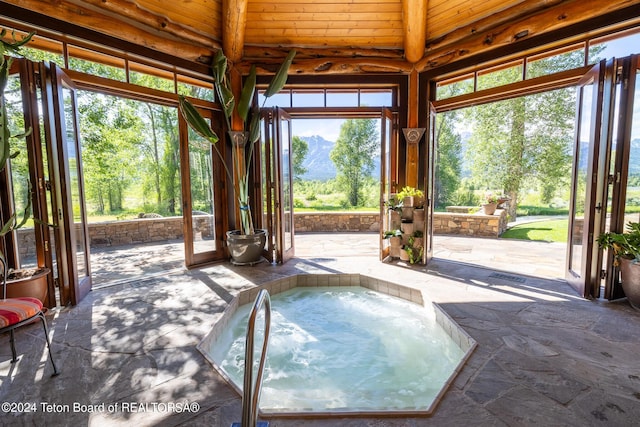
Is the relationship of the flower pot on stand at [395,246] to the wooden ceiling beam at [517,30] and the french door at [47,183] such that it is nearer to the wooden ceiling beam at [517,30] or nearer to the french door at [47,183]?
the wooden ceiling beam at [517,30]

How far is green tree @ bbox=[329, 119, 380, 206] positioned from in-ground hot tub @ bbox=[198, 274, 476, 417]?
33.9 feet

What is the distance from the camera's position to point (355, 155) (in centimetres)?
1409

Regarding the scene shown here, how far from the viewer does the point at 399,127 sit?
198 inches

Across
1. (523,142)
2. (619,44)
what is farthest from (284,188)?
(523,142)

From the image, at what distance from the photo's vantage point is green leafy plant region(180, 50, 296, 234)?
4355 mm

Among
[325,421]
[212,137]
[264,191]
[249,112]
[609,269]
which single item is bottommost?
[325,421]

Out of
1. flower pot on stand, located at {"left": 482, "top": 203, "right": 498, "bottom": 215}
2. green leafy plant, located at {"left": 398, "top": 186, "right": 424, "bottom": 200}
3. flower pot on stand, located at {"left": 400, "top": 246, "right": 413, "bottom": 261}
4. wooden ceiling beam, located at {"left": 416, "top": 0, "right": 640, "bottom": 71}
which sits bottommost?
flower pot on stand, located at {"left": 400, "top": 246, "right": 413, "bottom": 261}

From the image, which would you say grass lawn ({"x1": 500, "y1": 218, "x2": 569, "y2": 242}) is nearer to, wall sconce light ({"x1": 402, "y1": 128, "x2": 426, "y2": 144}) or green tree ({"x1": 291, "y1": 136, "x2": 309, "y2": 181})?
wall sconce light ({"x1": 402, "y1": 128, "x2": 426, "y2": 144})

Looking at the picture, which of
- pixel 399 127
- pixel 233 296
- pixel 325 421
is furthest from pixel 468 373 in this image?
pixel 399 127

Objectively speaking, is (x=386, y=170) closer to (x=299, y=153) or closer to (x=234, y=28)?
(x=234, y=28)

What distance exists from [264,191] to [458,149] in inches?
427

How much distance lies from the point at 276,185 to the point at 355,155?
967 cm

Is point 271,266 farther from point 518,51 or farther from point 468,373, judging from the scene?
point 518,51

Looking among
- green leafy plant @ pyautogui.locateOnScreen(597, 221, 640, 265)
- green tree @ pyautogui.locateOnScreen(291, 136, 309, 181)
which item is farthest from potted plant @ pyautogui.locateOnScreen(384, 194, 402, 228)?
green tree @ pyautogui.locateOnScreen(291, 136, 309, 181)
